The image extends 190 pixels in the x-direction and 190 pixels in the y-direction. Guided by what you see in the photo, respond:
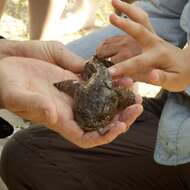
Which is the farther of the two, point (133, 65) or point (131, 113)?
point (133, 65)

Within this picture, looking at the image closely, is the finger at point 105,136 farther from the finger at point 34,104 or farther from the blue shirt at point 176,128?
the blue shirt at point 176,128

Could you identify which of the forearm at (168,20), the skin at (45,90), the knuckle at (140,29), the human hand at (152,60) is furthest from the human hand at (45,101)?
the forearm at (168,20)

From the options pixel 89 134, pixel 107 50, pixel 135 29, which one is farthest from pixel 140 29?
pixel 89 134

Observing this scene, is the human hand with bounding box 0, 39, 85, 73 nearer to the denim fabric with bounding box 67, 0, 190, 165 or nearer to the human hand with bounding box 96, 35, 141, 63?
the human hand with bounding box 96, 35, 141, 63

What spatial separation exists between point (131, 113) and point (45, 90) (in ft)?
1.10

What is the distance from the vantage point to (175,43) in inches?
83.4

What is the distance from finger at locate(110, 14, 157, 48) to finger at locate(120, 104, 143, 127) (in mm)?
275

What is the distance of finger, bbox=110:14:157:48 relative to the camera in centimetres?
170

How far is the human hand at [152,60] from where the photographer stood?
170cm

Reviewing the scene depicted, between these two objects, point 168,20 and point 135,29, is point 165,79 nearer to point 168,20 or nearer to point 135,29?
point 135,29

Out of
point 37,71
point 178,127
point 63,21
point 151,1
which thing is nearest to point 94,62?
point 37,71

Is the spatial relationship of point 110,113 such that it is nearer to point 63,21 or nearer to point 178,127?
point 178,127

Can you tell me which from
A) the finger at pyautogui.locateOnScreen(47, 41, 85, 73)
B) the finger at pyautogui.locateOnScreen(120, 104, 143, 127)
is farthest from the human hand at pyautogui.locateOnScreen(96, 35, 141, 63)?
the finger at pyautogui.locateOnScreen(120, 104, 143, 127)

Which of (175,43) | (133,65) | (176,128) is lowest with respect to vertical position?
(176,128)
